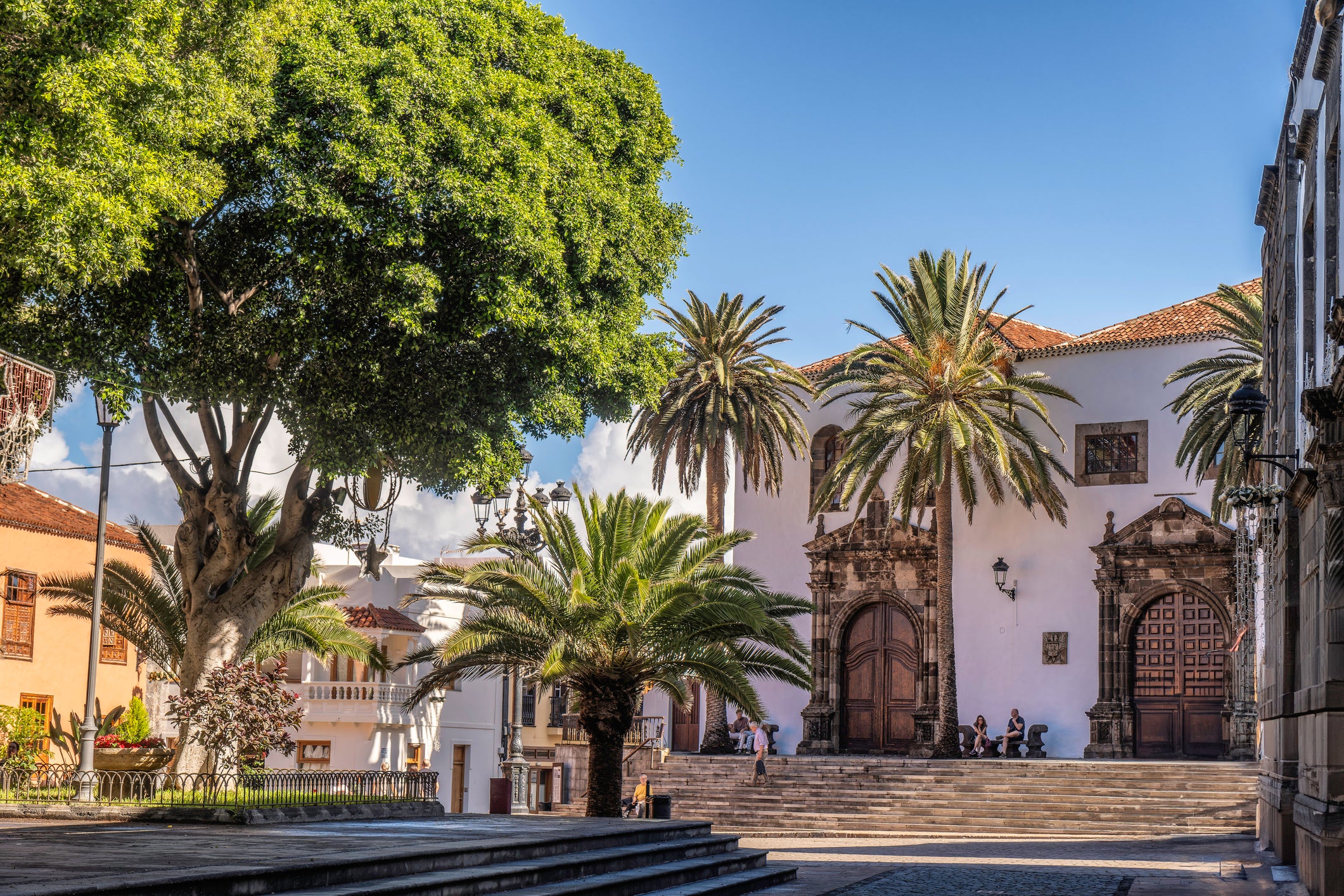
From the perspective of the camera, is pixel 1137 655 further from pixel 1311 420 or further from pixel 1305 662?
pixel 1311 420

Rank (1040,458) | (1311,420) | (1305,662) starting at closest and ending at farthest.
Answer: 1. (1311,420)
2. (1305,662)
3. (1040,458)

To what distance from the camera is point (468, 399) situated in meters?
17.8

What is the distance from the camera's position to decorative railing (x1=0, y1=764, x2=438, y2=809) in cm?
1730

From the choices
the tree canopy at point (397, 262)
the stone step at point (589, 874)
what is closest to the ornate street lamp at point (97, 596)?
the tree canopy at point (397, 262)

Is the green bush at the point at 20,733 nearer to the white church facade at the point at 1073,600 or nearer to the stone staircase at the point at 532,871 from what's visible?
the stone staircase at the point at 532,871

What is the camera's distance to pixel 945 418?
31.9 m

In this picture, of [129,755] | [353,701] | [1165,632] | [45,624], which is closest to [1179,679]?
[1165,632]

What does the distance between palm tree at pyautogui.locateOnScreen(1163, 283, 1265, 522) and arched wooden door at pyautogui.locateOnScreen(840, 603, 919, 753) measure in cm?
836

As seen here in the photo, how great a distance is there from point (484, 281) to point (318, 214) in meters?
1.96

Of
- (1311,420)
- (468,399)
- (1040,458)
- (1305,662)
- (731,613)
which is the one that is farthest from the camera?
(1040,458)

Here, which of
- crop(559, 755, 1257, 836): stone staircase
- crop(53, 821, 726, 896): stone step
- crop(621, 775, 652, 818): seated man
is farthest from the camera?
crop(559, 755, 1257, 836): stone staircase

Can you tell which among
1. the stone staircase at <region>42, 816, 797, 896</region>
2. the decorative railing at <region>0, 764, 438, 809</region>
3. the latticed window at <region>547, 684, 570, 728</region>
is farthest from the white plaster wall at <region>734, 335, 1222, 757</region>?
the decorative railing at <region>0, 764, 438, 809</region>

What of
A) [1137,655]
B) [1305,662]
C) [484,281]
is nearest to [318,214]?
[484,281]

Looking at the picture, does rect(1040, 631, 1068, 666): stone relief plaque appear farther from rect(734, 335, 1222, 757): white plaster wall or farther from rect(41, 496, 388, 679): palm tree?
rect(41, 496, 388, 679): palm tree
